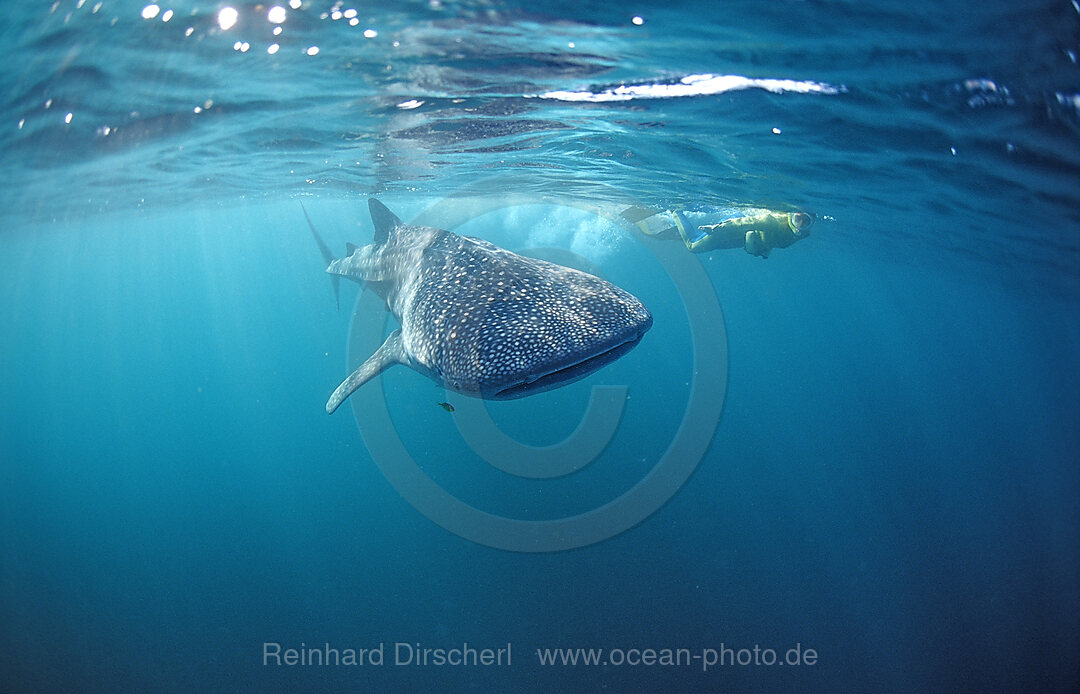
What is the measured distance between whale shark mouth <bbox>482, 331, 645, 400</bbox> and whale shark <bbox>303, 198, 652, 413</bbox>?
0.03 feet

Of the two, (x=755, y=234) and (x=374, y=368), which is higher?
(x=755, y=234)

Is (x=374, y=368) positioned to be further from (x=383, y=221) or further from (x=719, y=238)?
(x=719, y=238)

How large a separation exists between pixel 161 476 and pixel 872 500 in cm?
4780

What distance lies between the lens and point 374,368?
6.00 m

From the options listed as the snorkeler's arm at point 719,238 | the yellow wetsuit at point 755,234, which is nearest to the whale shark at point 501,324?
the yellow wetsuit at point 755,234

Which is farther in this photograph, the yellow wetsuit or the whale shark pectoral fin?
the yellow wetsuit

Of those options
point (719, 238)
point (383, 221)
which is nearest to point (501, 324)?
point (383, 221)

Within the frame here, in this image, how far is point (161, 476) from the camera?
37.9 metres

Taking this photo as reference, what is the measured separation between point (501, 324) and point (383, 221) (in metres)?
6.27

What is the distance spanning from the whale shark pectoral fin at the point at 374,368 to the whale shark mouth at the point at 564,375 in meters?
1.96

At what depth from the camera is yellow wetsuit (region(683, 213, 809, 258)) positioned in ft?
37.6

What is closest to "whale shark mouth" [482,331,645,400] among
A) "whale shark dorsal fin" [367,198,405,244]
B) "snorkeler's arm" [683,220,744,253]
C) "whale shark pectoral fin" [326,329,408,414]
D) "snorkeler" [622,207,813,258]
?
"whale shark pectoral fin" [326,329,408,414]

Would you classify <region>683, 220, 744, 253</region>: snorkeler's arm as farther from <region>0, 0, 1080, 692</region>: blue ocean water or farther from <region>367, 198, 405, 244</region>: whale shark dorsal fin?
<region>367, 198, 405, 244</region>: whale shark dorsal fin

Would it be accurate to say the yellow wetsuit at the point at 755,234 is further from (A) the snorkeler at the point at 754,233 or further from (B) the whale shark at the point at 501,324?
(B) the whale shark at the point at 501,324
